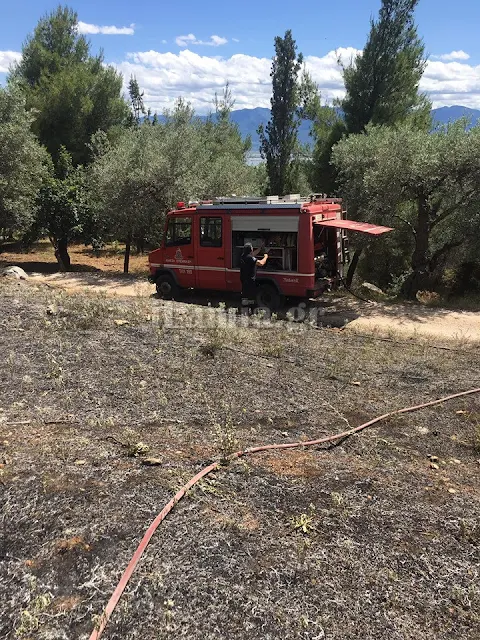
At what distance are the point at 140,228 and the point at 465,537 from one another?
17.3m

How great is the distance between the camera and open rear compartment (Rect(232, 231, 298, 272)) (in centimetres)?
1214

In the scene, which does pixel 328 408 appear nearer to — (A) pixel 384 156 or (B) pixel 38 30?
(A) pixel 384 156

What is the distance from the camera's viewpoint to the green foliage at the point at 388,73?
24.7m

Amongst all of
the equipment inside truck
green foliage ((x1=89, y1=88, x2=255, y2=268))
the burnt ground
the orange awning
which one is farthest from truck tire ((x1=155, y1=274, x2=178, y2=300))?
the burnt ground

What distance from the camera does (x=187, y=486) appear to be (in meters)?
4.11

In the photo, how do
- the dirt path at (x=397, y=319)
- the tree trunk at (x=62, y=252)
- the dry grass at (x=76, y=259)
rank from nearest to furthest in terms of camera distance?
the dirt path at (x=397, y=319), the tree trunk at (x=62, y=252), the dry grass at (x=76, y=259)

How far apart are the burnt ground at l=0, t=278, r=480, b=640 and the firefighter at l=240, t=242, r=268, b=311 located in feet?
14.9

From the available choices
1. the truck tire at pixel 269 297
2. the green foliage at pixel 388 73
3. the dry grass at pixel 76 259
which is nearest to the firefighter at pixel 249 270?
the truck tire at pixel 269 297

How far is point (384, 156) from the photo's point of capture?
47.8ft

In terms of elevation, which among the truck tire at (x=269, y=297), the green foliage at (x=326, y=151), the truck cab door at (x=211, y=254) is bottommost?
the truck tire at (x=269, y=297)

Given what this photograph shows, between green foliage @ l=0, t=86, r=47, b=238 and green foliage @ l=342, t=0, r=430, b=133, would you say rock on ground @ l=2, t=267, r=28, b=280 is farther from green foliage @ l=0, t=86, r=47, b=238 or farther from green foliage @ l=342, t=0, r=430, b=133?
green foliage @ l=342, t=0, r=430, b=133

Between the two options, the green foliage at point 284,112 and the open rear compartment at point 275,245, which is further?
the green foliage at point 284,112

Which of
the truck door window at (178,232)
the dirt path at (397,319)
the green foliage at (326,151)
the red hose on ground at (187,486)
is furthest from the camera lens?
the green foliage at (326,151)

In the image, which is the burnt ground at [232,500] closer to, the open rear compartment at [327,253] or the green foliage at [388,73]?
the open rear compartment at [327,253]
